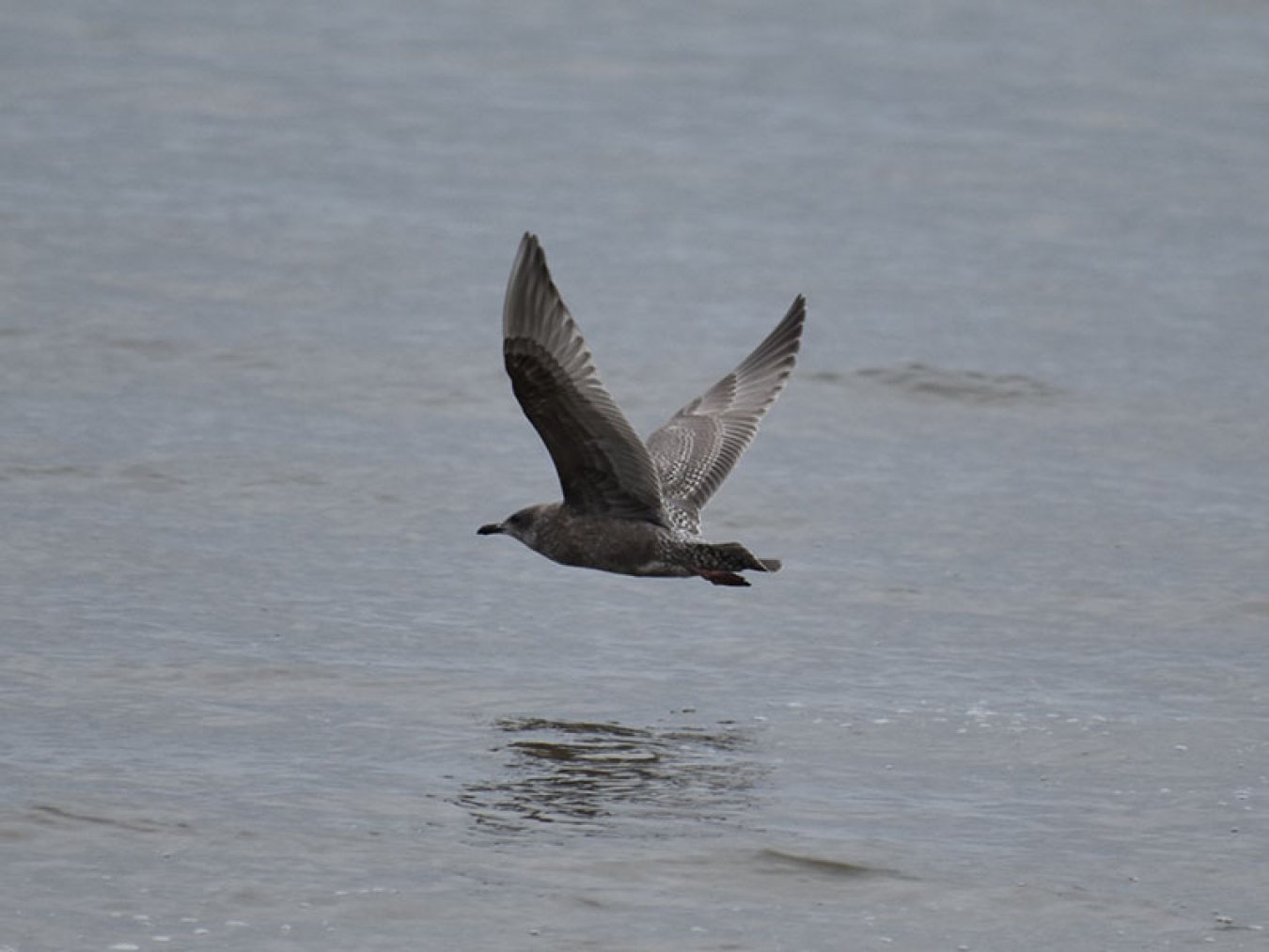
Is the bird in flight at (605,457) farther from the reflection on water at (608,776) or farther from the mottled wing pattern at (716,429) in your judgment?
the reflection on water at (608,776)

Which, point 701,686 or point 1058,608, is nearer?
point 701,686

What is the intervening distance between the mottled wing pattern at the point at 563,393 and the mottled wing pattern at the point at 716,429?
331 millimetres

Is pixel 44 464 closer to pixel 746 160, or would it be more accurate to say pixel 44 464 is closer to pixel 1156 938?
pixel 1156 938

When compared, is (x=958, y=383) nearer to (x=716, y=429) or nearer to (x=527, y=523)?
(x=716, y=429)

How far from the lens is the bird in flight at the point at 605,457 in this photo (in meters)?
8.06

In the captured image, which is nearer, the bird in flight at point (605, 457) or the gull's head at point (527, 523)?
the bird in flight at point (605, 457)

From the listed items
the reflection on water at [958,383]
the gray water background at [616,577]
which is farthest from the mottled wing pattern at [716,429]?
the reflection on water at [958,383]

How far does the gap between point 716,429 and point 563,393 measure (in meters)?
2.00

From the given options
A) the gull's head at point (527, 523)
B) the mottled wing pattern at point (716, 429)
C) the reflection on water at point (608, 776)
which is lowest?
the reflection on water at point (608, 776)

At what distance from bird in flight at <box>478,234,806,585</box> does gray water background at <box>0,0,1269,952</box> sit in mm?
450

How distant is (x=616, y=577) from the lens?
10.4 meters

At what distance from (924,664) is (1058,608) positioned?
3.39 ft

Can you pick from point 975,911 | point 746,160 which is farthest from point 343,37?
point 975,911

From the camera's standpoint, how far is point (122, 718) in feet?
26.3
